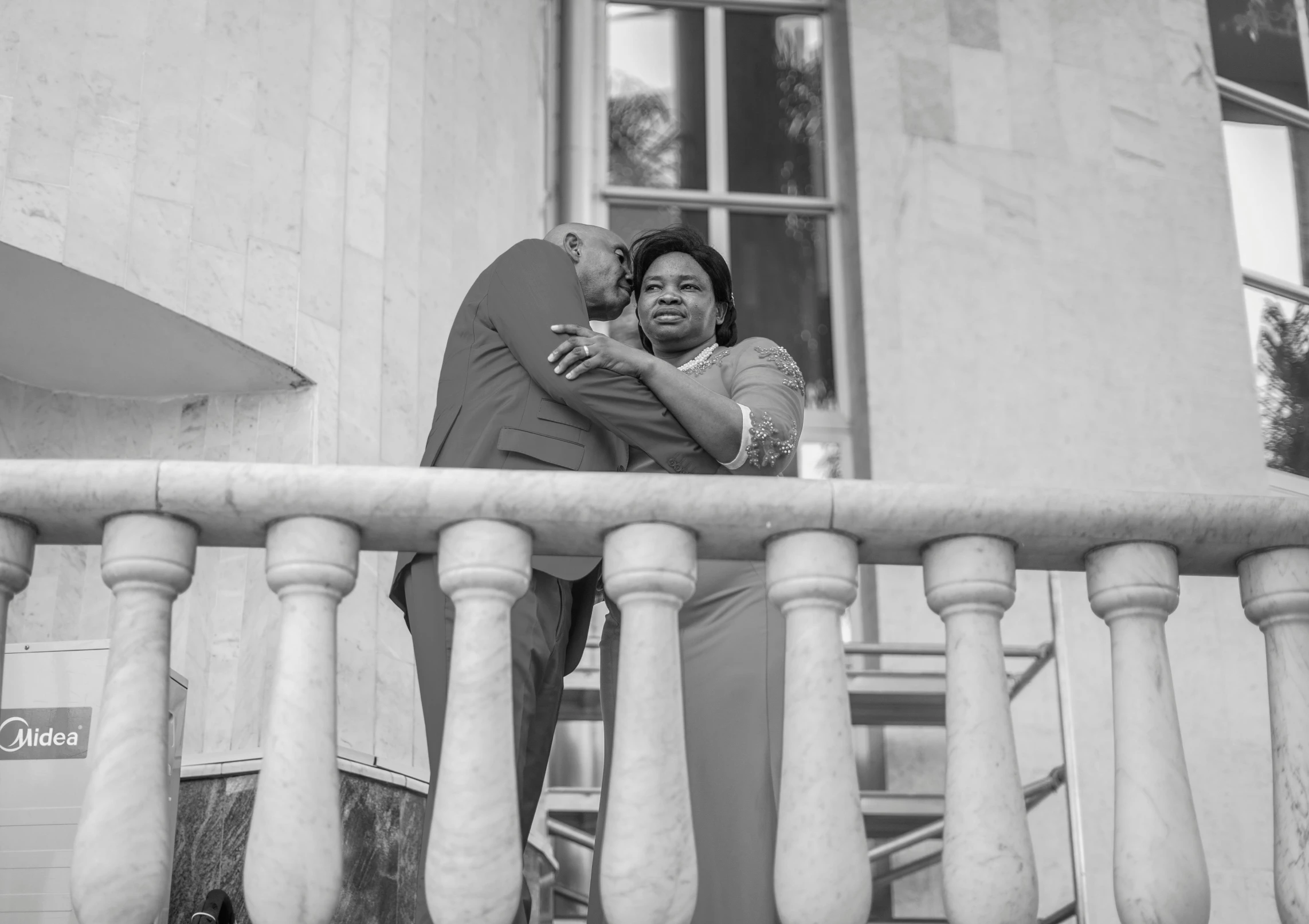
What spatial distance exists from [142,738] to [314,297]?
3.07 metres

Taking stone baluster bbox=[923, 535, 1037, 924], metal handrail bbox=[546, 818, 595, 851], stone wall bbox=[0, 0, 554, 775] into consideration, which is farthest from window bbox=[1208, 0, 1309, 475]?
stone baluster bbox=[923, 535, 1037, 924]

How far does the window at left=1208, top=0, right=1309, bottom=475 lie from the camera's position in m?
7.80

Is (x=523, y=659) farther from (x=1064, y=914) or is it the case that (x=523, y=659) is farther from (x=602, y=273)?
(x=1064, y=914)

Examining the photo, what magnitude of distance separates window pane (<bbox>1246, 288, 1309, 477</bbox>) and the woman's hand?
5.73 m

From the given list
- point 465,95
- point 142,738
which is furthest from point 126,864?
point 465,95

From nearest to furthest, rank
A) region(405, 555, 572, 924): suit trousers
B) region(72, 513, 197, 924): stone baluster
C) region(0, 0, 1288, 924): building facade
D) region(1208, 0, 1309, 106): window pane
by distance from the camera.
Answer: region(72, 513, 197, 924): stone baluster → region(405, 555, 572, 924): suit trousers → region(0, 0, 1288, 924): building facade → region(1208, 0, 1309, 106): window pane

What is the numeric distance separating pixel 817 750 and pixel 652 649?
27 cm

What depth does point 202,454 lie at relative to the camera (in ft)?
16.3

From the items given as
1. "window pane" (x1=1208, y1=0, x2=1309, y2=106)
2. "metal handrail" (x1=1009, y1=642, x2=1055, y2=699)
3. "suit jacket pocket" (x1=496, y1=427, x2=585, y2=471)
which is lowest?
"suit jacket pocket" (x1=496, y1=427, x2=585, y2=471)

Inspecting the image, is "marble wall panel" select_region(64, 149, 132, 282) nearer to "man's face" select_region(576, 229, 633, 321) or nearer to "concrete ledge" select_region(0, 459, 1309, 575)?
"man's face" select_region(576, 229, 633, 321)

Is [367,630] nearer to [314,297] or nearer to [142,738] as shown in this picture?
[314,297]

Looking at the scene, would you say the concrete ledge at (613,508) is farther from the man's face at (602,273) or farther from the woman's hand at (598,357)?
the man's face at (602,273)

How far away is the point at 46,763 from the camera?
10.6ft

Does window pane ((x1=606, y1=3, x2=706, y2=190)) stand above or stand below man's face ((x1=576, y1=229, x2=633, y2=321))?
above
